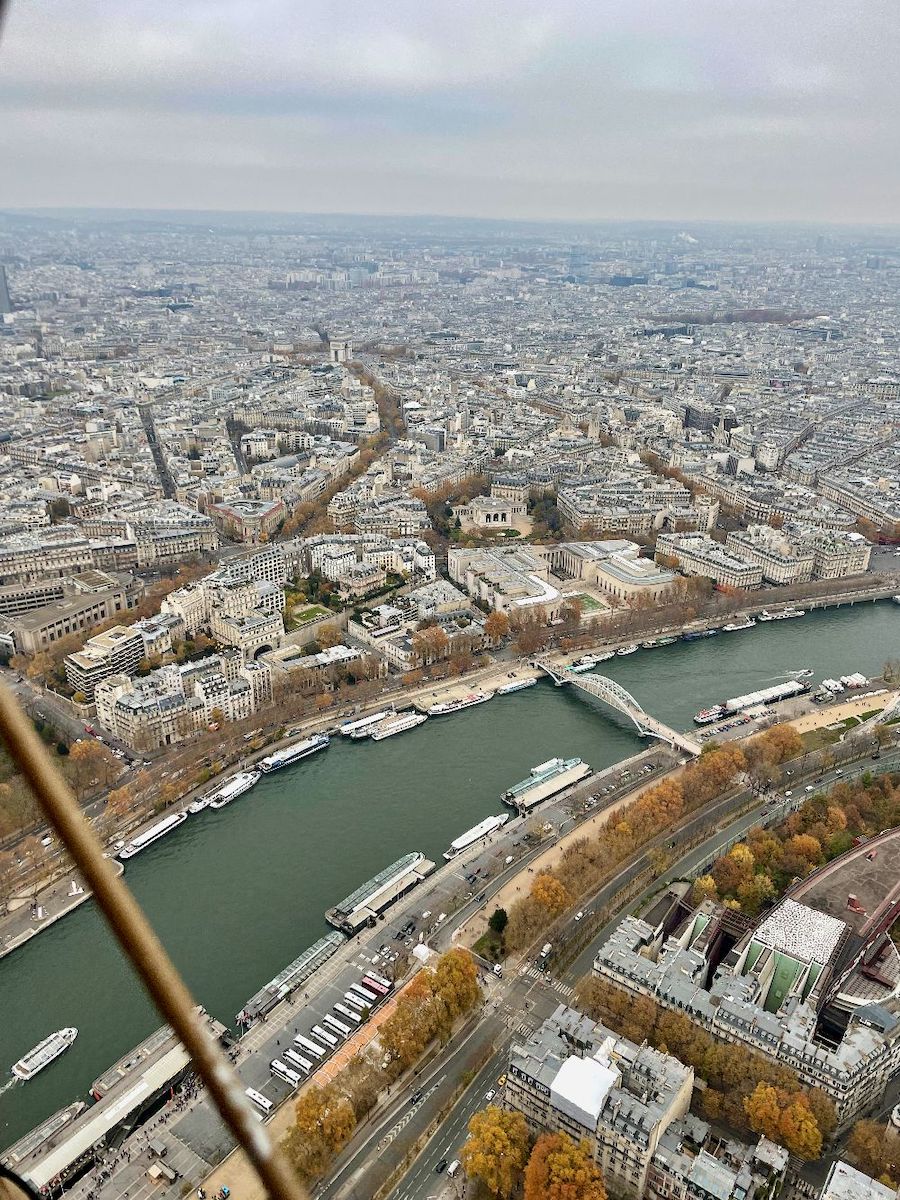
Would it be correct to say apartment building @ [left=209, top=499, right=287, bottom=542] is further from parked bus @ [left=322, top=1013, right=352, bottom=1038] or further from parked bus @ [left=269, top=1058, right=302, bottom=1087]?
parked bus @ [left=269, top=1058, right=302, bottom=1087]

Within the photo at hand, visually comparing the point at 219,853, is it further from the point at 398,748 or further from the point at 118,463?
the point at 118,463

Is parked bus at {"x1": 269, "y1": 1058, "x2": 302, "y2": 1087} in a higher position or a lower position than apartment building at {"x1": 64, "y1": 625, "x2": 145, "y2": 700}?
lower

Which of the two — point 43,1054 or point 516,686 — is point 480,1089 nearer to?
point 43,1054

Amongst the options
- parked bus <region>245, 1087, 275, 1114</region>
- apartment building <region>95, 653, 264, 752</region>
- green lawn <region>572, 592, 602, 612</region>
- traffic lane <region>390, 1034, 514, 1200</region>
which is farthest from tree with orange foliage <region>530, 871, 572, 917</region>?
green lawn <region>572, 592, 602, 612</region>

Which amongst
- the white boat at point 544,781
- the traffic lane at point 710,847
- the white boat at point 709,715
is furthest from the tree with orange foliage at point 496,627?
the traffic lane at point 710,847

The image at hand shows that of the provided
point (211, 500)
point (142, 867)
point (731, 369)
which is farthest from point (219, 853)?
point (731, 369)

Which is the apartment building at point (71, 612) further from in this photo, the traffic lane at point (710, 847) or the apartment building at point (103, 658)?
the traffic lane at point (710, 847)
